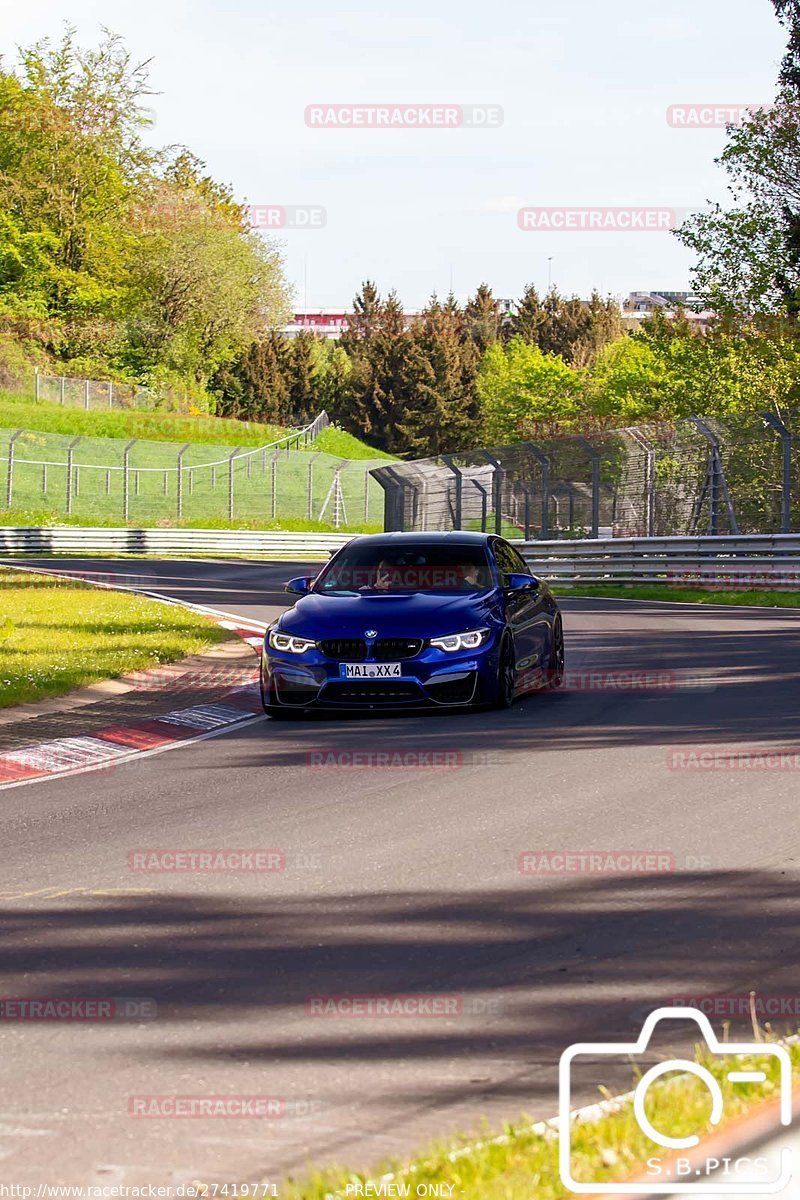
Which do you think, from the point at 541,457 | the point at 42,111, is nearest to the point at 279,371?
the point at 42,111

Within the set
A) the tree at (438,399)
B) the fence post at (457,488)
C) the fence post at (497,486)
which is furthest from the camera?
the tree at (438,399)

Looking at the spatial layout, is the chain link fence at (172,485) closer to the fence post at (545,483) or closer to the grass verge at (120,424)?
the grass verge at (120,424)

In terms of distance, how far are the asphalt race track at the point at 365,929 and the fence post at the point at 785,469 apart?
1822cm

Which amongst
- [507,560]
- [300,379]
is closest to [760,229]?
[507,560]

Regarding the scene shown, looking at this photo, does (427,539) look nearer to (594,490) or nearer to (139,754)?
(139,754)

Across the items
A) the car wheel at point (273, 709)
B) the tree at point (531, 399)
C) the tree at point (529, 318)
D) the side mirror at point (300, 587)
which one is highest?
the tree at point (529, 318)

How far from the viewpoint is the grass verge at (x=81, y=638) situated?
1453 cm

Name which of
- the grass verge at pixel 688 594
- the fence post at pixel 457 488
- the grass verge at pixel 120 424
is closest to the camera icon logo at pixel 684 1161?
the grass verge at pixel 688 594

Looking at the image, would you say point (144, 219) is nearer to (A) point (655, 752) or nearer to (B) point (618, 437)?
(B) point (618, 437)

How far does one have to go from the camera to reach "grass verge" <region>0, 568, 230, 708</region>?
1453 centimetres

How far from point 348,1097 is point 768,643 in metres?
14.8

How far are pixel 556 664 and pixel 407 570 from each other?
5.47 feet

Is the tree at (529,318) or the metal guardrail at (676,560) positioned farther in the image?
the tree at (529,318)

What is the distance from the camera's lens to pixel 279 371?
364 feet
